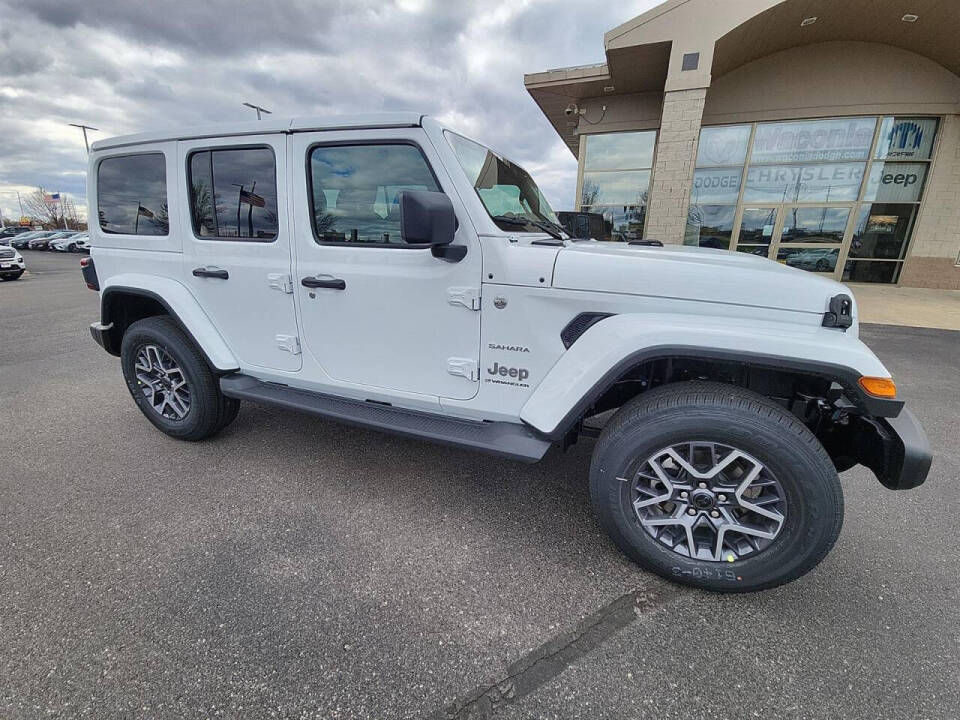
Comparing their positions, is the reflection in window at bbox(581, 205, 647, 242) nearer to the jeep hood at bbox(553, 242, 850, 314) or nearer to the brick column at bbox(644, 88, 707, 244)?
the brick column at bbox(644, 88, 707, 244)

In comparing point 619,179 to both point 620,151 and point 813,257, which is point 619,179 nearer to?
point 620,151

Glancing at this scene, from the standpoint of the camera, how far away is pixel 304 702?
4.91 ft

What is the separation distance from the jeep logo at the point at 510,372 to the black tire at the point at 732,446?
455 millimetres

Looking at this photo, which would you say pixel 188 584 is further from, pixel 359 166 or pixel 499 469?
pixel 359 166

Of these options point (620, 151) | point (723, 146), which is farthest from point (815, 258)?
point (620, 151)

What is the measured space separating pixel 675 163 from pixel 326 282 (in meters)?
10.0

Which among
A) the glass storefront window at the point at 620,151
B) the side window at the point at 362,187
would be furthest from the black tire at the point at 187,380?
the glass storefront window at the point at 620,151

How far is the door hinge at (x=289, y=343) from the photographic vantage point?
271cm

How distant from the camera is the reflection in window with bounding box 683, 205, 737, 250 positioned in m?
12.8

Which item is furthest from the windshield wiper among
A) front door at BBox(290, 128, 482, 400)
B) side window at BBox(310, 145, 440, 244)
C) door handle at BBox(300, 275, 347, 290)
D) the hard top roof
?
door handle at BBox(300, 275, 347, 290)

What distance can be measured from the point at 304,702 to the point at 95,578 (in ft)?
4.09

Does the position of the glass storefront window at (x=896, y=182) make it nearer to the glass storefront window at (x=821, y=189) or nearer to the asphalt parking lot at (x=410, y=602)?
the glass storefront window at (x=821, y=189)

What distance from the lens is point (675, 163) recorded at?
10.0 metres

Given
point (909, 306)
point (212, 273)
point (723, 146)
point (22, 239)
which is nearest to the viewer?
point (212, 273)
